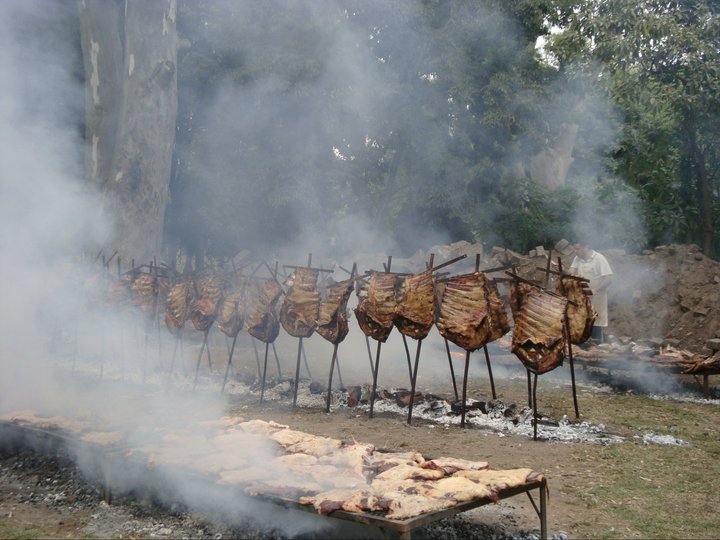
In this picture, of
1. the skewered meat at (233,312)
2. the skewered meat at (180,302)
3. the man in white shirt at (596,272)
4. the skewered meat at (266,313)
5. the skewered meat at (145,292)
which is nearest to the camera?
the skewered meat at (266,313)

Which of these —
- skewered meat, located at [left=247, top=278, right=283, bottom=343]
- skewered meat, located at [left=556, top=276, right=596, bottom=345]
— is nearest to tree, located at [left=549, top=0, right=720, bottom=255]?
skewered meat, located at [left=556, top=276, right=596, bottom=345]

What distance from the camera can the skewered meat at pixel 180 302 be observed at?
10680 mm

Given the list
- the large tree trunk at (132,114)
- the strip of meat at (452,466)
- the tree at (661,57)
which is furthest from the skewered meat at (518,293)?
the tree at (661,57)

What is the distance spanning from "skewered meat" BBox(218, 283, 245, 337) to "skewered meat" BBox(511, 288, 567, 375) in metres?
4.20

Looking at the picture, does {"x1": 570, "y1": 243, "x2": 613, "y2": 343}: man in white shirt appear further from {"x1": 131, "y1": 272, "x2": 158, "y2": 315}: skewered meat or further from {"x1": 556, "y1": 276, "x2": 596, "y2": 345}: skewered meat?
{"x1": 131, "y1": 272, "x2": 158, "y2": 315}: skewered meat

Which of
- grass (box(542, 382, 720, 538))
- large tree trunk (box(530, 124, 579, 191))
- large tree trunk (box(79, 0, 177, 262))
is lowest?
grass (box(542, 382, 720, 538))

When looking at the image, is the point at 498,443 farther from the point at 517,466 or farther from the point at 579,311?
the point at 579,311

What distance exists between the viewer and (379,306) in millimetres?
8320

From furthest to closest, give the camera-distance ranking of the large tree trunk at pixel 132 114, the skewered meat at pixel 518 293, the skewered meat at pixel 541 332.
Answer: the large tree trunk at pixel 132 114 → the skewered meat at pixel 518 293 → the skewered meat at pixel 541 332

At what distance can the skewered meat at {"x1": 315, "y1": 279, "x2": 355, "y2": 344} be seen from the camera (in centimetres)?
890

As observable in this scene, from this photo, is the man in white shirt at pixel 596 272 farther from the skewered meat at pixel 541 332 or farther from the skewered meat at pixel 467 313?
the skewered meat at pixel 467 313

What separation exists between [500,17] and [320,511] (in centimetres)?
1992

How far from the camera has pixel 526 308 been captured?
300 inches

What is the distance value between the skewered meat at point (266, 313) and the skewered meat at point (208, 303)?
2.24 feet
